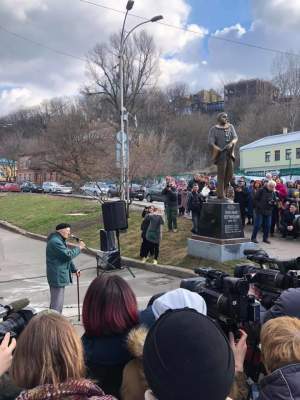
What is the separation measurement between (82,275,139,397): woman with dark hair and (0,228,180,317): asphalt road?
17.2ft

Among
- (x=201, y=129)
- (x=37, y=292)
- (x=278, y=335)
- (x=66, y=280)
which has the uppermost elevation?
(x=201, y=129)

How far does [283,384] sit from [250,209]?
14.6m

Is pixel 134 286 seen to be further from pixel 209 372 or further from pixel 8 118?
pixel 8 118

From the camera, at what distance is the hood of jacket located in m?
2.40

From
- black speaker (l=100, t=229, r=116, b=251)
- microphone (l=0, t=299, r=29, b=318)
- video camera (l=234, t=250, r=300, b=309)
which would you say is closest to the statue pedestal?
black speaker (l=100, t=229, r=116, b=251)

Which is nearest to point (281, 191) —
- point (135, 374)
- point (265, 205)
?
point (265, 205)

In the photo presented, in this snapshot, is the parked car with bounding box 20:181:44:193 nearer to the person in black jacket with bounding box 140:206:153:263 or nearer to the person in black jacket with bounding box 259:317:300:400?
the person in black jacket with bounding box 140:206:153:263

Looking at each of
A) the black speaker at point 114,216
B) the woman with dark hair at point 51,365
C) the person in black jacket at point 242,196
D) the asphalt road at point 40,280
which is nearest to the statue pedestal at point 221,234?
the asphalt road at point 40,280

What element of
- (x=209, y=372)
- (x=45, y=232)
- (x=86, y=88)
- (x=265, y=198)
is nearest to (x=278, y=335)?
(x=209, y=372)

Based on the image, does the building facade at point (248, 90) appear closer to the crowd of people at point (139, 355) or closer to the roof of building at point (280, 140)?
the roof of building at point (280, 140)

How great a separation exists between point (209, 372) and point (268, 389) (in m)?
0.49

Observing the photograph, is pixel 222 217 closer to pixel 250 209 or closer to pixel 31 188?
pixel 250 209

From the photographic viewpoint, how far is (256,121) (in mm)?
84188

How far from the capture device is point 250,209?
16.4m
